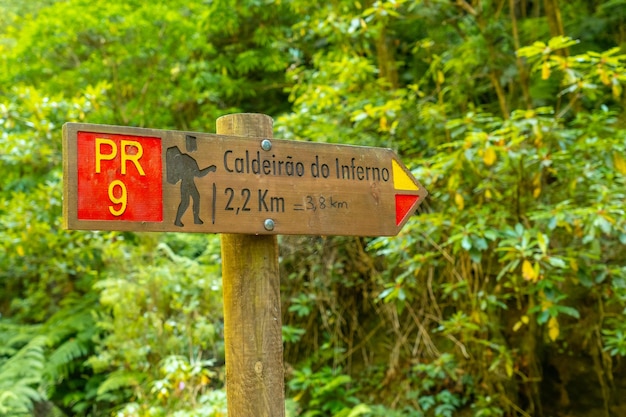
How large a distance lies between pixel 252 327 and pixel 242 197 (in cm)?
38

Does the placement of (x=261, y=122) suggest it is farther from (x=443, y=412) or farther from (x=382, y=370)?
(x=382, y=370)

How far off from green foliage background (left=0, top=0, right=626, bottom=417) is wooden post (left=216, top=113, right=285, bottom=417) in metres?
1.67

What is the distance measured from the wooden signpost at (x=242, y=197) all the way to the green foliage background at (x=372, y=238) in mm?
1449

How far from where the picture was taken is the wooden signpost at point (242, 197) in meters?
1.48

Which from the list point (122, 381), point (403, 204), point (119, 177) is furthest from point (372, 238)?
point (119, 177)

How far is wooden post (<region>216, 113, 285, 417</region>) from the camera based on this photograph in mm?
1684

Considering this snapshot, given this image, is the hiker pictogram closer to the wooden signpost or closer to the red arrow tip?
the wooden signpost

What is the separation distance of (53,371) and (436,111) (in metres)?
3.86

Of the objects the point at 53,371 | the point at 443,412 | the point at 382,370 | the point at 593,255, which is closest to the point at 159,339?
the point at 53,371

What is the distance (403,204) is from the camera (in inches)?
78.9

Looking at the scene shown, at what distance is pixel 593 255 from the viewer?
315 cm

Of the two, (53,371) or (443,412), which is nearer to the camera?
(443,412)

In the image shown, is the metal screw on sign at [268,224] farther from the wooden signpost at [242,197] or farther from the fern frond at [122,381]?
the fern frond at [122,381]

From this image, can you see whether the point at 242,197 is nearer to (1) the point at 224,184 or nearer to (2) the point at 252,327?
(1) the point at 224,184
